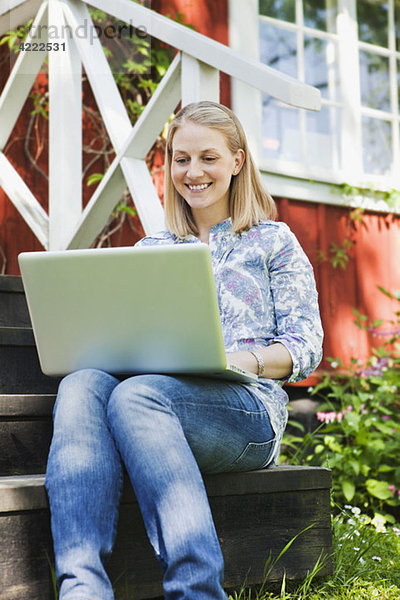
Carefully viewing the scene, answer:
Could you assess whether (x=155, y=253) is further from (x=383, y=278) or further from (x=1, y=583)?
(x=383, y=278)

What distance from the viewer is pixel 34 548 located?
145 centimetres

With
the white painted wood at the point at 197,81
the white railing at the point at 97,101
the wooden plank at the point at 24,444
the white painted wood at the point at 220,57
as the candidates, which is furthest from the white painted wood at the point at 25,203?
the wooden plank at the point at 24,444

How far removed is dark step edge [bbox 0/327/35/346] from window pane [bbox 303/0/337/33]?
2823mm

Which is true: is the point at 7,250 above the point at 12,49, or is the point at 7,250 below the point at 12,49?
below

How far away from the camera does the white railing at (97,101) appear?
240 cm

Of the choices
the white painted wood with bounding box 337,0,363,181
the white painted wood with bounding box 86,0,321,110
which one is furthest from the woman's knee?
the white painted wood with bounding box 337,0,363,181

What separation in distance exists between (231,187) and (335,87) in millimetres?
2468

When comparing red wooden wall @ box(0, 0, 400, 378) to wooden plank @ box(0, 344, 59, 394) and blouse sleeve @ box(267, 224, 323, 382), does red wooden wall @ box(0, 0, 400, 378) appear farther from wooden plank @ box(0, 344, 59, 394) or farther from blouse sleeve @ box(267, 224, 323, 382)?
blouse sleeve @ box(267, 224, 323, 382)

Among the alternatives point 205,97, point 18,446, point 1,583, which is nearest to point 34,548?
point 1,583

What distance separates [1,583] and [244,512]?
0.56 meters

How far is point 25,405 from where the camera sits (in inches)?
70.0

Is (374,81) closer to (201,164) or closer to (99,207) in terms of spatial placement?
(99,207)

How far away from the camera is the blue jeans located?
1.28 m

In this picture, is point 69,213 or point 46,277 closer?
point 46,277
